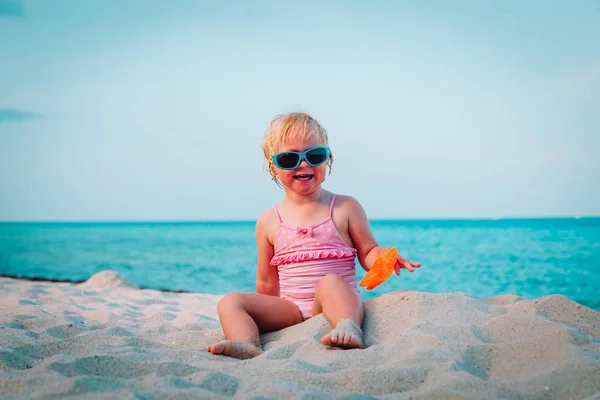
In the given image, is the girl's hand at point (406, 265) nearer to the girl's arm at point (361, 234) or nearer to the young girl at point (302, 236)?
the young girl at point (302, 236)

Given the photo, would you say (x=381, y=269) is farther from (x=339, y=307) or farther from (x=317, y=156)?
(x=317, y=156)

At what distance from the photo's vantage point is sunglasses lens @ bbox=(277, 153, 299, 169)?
3.04m

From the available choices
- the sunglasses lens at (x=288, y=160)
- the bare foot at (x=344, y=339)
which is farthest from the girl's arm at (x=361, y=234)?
the bare foot at (x=344, y=339)

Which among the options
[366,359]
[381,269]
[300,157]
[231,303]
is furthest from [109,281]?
[366,359]

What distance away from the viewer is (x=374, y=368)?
1880mm

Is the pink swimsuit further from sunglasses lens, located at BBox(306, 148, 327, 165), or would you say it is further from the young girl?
sunglasses lens, located at BBox(306, 148, 327, 165)

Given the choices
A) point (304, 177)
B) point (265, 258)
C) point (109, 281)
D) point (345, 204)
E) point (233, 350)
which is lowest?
point (109, 281)

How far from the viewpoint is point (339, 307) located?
2.64 m

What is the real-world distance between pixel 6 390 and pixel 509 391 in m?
1.74

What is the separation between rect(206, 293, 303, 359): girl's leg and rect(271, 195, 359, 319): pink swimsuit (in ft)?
0.34

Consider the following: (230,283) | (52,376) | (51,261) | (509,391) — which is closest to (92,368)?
(52,376)

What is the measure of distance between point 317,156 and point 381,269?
0.80 meters

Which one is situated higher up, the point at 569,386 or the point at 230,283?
the point at 569,386

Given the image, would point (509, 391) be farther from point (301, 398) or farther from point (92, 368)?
point (92, 368)
